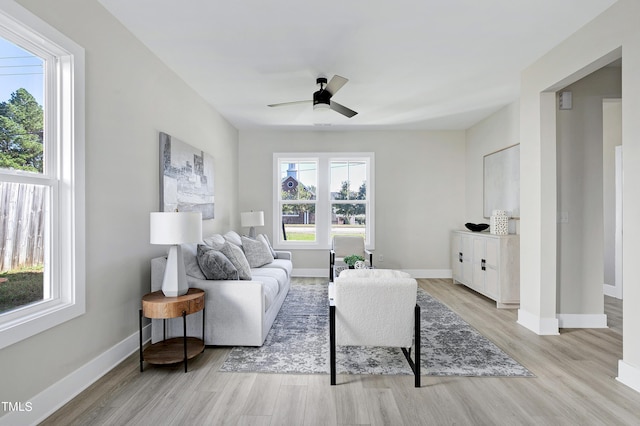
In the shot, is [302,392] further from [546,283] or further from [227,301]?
[546,283]

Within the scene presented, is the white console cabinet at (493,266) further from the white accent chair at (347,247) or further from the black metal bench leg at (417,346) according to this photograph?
the black metal bench leg at (417,346)

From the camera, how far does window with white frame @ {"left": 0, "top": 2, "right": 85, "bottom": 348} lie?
5.83 feet

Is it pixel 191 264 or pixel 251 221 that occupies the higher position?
pixel 251 221

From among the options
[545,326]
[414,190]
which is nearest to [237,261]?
[545,326]

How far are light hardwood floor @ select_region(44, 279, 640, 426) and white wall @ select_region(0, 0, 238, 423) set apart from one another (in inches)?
Result: 12.7

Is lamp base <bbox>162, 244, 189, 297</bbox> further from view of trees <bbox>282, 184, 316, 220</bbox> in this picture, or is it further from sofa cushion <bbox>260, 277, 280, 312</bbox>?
view of trees <bbox>282, 184, 316, 220</bbox>

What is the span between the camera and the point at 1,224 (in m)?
1.74

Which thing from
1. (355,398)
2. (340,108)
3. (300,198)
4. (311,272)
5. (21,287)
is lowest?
(355,398)

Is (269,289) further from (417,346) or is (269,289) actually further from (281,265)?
(417,346)

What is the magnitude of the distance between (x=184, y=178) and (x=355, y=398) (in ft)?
9.57

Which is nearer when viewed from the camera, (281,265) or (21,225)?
(21,225)

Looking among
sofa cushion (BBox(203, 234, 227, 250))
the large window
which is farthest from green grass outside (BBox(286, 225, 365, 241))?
sofa cushion (BBox(203, 234, 227, 250))

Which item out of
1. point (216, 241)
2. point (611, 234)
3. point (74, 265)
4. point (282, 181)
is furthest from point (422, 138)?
point (74, 265)

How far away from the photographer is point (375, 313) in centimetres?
229
